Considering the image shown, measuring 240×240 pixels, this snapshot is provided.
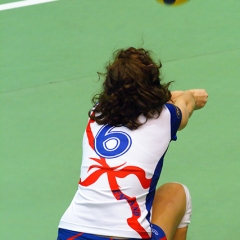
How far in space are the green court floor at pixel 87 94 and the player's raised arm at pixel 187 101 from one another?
0.70 m

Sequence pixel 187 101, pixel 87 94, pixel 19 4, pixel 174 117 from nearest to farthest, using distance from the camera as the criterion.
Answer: pixel 174 117 < pixel 187 101 < pixel 87 94 < pixel 19 4

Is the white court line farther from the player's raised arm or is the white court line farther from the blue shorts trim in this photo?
the blue shorts trim

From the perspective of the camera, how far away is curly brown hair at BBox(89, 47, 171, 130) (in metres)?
2.05

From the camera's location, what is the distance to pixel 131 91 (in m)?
2.06

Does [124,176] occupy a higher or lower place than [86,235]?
higher

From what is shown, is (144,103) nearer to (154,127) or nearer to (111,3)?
(154,127)

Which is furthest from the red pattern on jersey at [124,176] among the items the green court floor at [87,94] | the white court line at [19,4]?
the white court line at [19,4]

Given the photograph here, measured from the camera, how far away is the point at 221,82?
3.68 metres

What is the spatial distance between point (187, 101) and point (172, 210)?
46 centimetres

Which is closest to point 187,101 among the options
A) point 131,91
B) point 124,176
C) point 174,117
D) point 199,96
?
point 199,96

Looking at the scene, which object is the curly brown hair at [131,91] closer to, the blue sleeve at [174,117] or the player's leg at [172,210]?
the blue sleeve at [174,117]

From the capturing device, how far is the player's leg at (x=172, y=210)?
7.08 ft

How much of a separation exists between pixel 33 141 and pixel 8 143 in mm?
159

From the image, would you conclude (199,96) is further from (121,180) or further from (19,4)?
(19,4)
